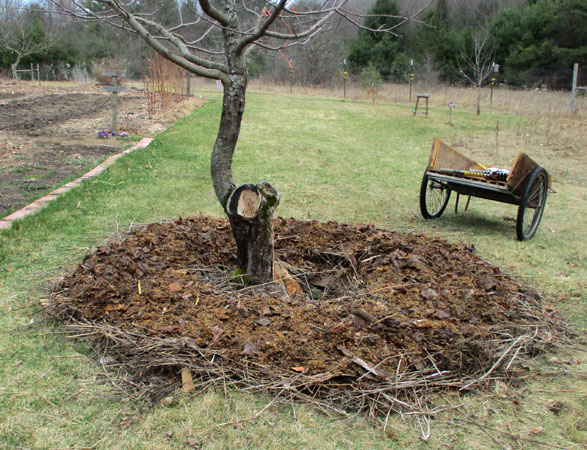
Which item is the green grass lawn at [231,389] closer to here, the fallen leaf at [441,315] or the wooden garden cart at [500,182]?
the wooden garden cart at [500,182]

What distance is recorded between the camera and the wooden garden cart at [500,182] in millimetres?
5086

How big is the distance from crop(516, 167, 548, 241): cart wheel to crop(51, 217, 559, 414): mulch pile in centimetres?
130

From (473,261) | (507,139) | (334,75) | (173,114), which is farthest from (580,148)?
Answer: (334,75)

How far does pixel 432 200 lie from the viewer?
266 inches

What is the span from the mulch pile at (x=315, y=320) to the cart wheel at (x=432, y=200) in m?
1.67

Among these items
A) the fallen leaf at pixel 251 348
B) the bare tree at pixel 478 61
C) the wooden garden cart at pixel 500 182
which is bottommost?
the fallen leaf at pixel 251 348

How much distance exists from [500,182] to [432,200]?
142 centimetres

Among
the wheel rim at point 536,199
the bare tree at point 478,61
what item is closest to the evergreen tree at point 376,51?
the bare tree at point 478,61

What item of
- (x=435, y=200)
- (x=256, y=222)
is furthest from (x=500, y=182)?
(x=256, y=222)

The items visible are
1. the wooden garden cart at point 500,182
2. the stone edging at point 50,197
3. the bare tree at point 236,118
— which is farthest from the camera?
the wooden garden cart at point 500,182

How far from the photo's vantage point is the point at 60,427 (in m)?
2.29

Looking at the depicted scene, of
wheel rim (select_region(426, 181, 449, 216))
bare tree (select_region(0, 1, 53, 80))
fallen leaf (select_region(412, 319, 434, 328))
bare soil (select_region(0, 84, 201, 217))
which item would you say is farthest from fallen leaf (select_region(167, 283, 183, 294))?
bare tree (select_region(0, 1, 53, 80))

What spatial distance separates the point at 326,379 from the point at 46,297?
2.13 meters

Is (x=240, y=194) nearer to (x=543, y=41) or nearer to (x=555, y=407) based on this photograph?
(x=555, y=407)
